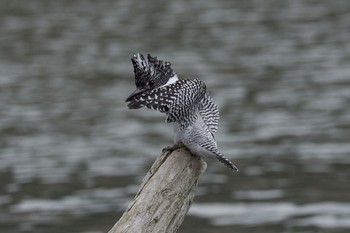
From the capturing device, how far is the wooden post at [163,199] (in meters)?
4.61

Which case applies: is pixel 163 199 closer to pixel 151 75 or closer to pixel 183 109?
pixel 183 109

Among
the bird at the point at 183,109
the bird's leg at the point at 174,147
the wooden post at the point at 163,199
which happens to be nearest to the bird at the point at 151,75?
the bird at the point at 183,109

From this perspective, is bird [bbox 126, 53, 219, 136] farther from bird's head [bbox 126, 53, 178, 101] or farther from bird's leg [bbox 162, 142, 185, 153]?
bird's leg [bbox 162, 142, 185, 153]

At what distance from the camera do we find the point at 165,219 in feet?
15.2

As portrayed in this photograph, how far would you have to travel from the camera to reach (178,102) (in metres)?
4.97

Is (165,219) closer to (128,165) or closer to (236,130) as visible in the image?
(128,165)

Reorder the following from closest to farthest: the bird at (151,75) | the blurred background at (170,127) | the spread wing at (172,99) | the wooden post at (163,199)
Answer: the wooden post at (163,199) < the spread wing at (172,99) < the bird at (151,75) < the blurred background at (170,127)

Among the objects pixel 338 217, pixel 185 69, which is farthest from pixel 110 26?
pixel 338 217

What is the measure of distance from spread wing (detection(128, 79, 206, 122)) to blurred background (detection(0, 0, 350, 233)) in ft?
14.8

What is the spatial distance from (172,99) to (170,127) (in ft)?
27.7

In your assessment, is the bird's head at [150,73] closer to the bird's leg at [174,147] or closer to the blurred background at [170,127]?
the bird's leg at [174,147]

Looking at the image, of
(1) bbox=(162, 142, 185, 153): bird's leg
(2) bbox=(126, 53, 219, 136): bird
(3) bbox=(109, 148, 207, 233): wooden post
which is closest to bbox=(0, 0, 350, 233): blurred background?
(2) bbox=(126, 53, 219, 136): bird

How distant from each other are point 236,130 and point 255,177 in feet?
6.62

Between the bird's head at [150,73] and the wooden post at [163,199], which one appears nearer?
the wooden post at [163,199]
